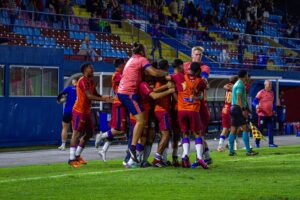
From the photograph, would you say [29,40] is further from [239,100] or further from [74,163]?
[74,163]

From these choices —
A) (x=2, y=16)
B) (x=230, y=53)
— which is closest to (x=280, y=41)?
(x=230, y=53)

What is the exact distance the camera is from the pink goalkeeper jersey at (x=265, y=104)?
25391 millimetres

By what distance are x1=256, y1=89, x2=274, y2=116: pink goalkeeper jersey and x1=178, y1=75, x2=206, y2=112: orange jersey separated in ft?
31.4

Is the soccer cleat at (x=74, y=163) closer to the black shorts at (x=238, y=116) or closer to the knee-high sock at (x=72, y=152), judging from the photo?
the knee-high sock at (x=72, y=152)

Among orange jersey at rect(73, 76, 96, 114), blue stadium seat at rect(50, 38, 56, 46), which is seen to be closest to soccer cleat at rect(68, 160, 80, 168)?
orange jersey at rect(73, 76, 96, 114)

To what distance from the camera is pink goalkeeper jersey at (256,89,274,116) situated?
83.3 feet

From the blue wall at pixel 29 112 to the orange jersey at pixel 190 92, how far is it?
10838mm

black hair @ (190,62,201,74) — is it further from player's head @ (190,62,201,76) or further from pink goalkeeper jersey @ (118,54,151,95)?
pink goalkeeper jersey @ (118,54,151,95)

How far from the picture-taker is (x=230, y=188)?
11969 mm

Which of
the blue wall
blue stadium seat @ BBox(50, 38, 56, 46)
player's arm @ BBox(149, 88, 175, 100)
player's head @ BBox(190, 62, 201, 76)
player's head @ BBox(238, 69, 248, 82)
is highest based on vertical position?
player's head @ BBox(190, 62, 201, 76)

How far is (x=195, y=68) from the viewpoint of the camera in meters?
15.9

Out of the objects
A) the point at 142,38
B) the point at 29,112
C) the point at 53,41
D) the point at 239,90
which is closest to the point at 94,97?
the point at 239,90

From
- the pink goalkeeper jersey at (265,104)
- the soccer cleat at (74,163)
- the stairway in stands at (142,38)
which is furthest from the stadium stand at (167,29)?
the soccer cleat at (74,163)

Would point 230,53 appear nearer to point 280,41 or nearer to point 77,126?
point 280,41
